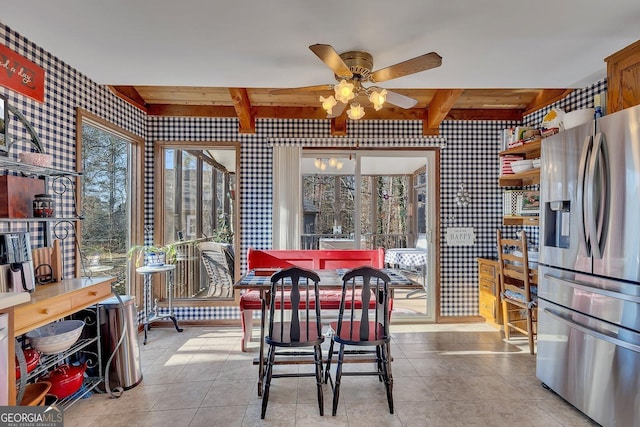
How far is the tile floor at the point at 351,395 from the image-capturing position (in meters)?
2.24

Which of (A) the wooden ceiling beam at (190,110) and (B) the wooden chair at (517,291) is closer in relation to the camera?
(B) the wooden chair at (517,291)

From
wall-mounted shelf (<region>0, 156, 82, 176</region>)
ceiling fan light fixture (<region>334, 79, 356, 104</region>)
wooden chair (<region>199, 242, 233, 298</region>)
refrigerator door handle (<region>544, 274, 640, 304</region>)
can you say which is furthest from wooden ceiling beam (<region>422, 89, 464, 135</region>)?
wall-mounted shelf (<region>0, 156, 82, 176</region>)

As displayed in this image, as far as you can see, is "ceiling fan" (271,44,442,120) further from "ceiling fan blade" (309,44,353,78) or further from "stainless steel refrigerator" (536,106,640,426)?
"stainless steel refrigerator" (536,106,640,426)

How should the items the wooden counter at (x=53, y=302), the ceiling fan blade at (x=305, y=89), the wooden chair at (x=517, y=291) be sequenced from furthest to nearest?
1. the wooden chair at (x=517, y=291)
2. the ceiling fan blade at (x=305, y=89)
3. the wooden counter at (x=53, y=302)

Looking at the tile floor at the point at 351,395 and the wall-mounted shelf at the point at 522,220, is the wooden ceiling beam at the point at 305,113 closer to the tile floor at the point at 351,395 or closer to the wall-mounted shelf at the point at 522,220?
the wall-mounted shelf at the point at 522,220

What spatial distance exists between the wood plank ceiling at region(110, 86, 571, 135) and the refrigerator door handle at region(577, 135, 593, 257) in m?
1.67

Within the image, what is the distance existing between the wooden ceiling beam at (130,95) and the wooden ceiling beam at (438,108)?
333 centimetres

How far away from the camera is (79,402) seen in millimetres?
2451

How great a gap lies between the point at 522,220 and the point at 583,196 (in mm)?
1592

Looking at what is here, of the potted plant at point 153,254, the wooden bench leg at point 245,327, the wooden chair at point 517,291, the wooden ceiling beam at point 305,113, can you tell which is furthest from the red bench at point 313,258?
the wooden ceiling beam at point 305,113

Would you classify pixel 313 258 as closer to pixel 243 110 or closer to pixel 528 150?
pixel 243 110

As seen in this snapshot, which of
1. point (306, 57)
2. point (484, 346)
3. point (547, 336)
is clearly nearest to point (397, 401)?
point (547, 336)

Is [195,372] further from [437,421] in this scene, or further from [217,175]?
[217,175]

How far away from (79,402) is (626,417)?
3.45 meters
